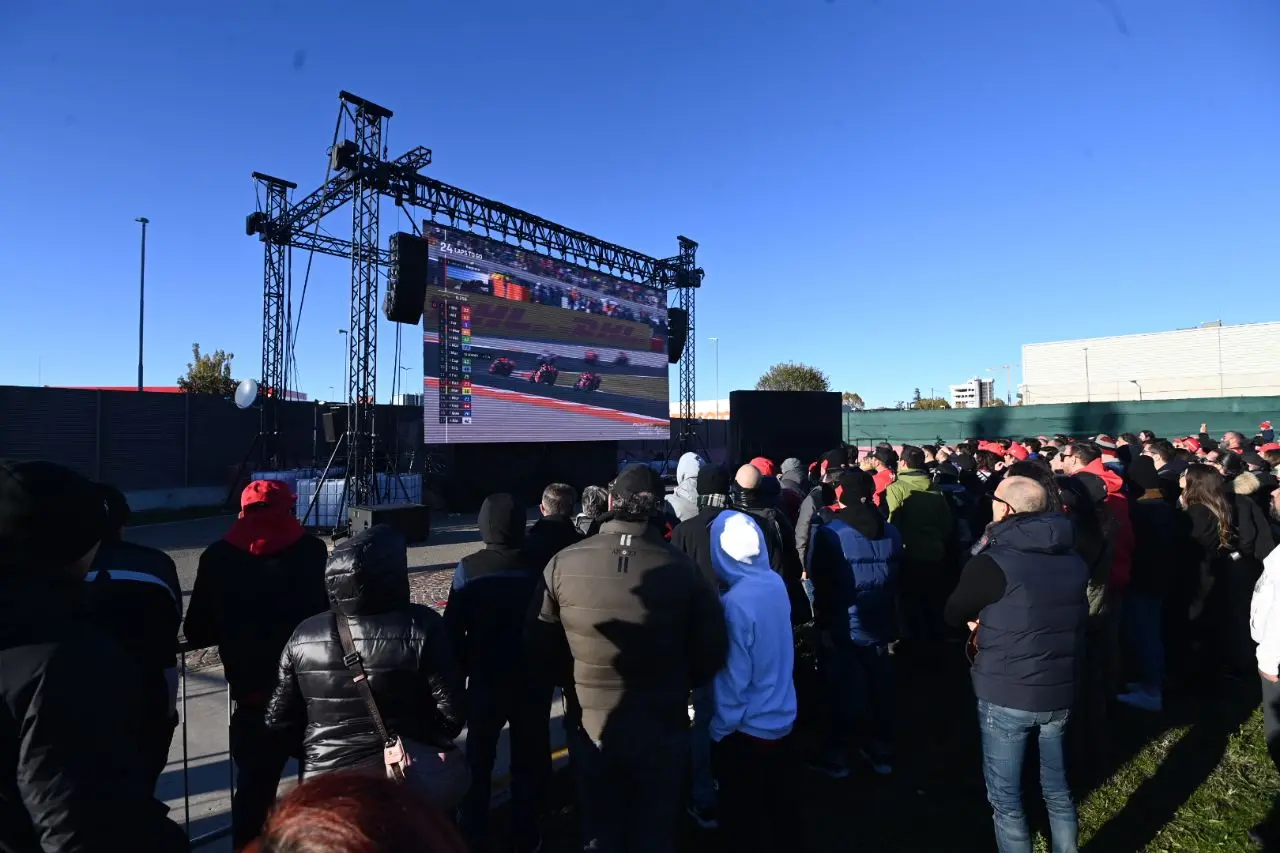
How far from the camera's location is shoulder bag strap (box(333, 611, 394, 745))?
183 cm

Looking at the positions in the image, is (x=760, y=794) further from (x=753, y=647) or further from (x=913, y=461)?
(x=913, y=461)

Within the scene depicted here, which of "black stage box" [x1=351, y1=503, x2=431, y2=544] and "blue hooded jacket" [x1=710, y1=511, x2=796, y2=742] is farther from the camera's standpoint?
"black stage box" [x1=351, y1=503, x2=431, y2=544]

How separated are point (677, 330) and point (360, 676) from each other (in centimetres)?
1759

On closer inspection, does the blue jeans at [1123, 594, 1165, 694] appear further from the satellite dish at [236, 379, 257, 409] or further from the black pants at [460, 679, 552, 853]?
the satellite dish at [236, 379, 257, 409]

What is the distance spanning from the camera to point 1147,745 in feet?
11.7

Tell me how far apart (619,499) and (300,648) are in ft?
3.55

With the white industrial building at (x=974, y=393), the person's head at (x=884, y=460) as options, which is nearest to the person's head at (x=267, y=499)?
the person's head at (x=884, y=460)

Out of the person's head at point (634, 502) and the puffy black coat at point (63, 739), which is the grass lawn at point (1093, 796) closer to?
the person's head at point (634, 502)

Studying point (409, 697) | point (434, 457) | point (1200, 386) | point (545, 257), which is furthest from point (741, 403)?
point (1200, 386)

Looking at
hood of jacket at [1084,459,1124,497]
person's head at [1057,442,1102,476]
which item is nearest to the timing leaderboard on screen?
person's head at [1057,442,1102,476]

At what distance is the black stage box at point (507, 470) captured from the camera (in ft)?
48.3

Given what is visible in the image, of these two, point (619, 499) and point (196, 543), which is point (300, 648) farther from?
point (196, 543)

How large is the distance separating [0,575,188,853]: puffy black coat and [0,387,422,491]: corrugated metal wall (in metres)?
13.6

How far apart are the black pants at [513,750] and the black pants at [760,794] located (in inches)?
31.9
